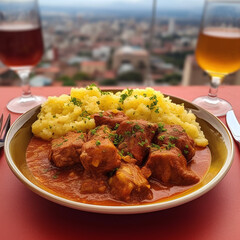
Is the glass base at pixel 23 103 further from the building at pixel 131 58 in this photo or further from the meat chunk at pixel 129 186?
the building at pixel 131 58

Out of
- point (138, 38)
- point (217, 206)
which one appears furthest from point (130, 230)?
point (138, 38)

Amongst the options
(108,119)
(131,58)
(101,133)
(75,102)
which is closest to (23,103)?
(75,102)

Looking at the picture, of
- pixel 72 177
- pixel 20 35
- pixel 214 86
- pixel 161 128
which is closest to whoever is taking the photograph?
pixel 72 177

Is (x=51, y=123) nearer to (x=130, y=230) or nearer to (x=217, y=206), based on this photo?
(x=130, y=230)

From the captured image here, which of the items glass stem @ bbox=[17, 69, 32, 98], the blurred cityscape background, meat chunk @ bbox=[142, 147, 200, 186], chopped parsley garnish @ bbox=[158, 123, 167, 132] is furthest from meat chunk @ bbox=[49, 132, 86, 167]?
the blurred cityscape background

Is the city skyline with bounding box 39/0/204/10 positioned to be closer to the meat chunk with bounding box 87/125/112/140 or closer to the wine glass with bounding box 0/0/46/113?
the wine glass with bounding box 0/0/46/113

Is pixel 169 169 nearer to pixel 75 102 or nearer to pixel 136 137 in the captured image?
pixel 136 137

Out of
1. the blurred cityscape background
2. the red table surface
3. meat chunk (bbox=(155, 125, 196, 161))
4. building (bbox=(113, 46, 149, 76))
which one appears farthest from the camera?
building (bbox=(113, 46, 149, 76))
